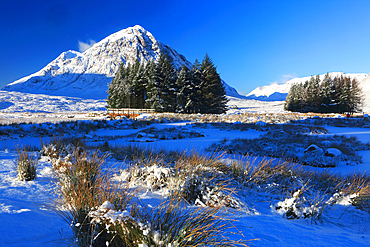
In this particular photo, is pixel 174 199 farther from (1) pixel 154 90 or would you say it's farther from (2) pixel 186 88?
(1) pixel 154 90

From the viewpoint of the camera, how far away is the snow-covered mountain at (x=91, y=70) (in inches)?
4795

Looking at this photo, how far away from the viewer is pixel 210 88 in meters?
31.4

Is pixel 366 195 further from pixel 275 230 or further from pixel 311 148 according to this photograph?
pixel 311 148

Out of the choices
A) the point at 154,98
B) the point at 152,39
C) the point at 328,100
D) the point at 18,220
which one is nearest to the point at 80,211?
the point at 18,220

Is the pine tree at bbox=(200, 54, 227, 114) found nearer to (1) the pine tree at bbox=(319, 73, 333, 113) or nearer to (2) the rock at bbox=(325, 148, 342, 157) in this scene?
(2) the rock at bbox=(325, 148, 342, 157)

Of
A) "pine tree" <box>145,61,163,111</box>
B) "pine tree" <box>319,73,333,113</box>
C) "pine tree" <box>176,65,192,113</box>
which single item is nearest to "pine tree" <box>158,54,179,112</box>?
"pine tree" <box>145,61,163,111</box>

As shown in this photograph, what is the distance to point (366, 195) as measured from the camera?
3141 mm

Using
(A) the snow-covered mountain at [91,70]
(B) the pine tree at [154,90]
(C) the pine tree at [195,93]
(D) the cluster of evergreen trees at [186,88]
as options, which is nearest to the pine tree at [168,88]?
(D) the cluster of evergreen trees at [186,88]

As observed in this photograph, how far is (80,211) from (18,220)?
0.67 meters

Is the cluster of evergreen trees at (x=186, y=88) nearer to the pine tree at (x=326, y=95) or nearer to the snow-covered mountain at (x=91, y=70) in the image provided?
the pine tree at (x=326, y=95)

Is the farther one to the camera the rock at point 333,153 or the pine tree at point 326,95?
the pine tree at point 326,95

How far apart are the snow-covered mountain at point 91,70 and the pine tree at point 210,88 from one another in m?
83.7

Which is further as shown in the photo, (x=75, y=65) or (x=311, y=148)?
(x=75, y=65)

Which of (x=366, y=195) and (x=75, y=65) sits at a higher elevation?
(x=75, y=65)
